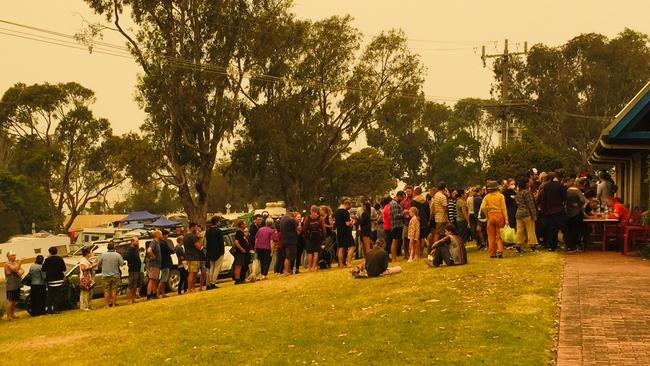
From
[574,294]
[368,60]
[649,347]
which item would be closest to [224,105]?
[368,60]

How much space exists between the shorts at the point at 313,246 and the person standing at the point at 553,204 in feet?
19.3

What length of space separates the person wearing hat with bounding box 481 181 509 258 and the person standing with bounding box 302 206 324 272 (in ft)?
16.1

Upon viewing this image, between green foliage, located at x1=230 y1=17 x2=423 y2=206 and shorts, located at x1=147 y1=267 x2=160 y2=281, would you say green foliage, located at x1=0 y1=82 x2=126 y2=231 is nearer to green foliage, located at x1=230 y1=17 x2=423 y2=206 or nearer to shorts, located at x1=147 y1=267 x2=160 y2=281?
green foliage, located at x1=230 y1=17 x2=423 y2=206

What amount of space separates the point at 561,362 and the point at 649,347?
127cm

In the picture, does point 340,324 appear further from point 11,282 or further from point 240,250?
point 11,282

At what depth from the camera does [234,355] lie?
39.8 ft

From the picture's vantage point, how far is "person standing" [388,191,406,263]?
21359 mm

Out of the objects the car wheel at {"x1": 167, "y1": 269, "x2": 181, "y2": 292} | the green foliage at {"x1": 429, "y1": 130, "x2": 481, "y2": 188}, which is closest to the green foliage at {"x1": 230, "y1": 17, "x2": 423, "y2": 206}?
the car wheel at {"x1": 167, "y1": 269, "x2": 181, "y2": 292}

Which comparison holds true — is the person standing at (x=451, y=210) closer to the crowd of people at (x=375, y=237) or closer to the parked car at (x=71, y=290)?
the crowd of people at (x=375, y=237)

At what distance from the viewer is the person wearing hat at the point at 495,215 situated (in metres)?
18.6

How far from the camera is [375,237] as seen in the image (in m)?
24.6

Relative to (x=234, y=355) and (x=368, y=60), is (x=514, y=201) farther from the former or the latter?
(x=368, y=60)

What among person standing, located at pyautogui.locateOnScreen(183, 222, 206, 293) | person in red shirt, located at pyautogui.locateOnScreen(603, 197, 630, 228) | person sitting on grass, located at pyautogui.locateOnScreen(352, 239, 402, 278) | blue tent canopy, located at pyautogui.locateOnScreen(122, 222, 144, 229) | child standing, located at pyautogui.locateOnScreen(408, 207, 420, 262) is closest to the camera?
person sitting on grass, located at pyautogui.locateOnScreen(352, 239, 402, 278)

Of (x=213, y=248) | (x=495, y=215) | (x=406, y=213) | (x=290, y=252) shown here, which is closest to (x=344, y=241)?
(x=290, y=252)
